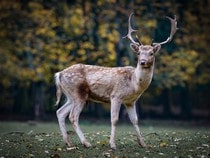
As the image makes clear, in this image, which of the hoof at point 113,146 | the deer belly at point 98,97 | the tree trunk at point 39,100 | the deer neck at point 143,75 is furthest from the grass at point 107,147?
the tree trunk at point 39,100

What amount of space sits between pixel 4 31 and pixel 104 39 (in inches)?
176

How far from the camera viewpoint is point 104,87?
11.3m

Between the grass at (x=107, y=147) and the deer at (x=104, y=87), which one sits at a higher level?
the deer at (x=104, y=87)

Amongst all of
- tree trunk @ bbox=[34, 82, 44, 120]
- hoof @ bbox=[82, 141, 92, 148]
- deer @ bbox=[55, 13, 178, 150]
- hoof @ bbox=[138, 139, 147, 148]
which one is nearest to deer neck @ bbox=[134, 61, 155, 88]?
deer @ bbox=[55, 13, 178, 150]

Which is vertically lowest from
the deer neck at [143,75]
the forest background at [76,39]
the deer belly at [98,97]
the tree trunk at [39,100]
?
the tree trunk at [39,100]

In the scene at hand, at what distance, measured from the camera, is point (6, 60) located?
80.7ft

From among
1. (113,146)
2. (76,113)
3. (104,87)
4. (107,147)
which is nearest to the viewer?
(113,146)

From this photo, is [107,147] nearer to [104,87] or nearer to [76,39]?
[104,87]

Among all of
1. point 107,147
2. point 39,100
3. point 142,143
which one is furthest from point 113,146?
point 39,100

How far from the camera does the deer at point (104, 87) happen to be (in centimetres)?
1100

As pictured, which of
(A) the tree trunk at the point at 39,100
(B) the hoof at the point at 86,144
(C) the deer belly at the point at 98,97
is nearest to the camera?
(B) the hoof at the point at 86,144

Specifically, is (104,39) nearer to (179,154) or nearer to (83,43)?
(83,43)

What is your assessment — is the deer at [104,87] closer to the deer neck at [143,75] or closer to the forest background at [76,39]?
the deer neck at [143,75]

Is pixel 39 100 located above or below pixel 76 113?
below
